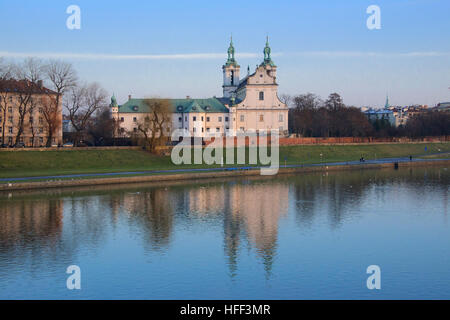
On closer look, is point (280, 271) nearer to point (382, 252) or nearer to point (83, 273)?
point (382, 252)

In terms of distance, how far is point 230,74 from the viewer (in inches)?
3861

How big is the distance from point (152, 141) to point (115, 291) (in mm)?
49163

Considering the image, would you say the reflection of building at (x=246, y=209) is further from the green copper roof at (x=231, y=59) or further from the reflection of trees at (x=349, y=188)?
the green copper roof at (x=231, y=59)

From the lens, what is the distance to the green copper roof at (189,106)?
8562 cm

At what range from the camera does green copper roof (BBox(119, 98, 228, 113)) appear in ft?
281

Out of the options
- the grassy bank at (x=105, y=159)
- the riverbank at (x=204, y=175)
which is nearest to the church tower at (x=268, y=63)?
the grassy bank at (x=105, y=159)

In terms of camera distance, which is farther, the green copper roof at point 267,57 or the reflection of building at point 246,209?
the green copper roof at point 267,57

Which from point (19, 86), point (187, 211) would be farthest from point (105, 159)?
point (187, 211)

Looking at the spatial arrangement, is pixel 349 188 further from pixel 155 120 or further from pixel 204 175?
pixel 155 120

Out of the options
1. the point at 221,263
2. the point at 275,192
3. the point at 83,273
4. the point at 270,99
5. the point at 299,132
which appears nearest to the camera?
the point at 83,273

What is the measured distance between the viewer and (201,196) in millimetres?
41312

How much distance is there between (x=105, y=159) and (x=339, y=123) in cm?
5053
